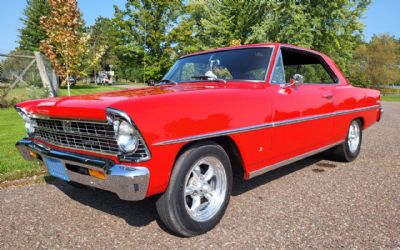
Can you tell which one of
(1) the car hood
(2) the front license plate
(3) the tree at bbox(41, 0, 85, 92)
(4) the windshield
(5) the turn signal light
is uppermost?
(3) the tree at bbox(41, 0, 85, 92)

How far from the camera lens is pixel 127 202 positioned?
11.2 ft

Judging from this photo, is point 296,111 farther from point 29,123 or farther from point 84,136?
point 29,123

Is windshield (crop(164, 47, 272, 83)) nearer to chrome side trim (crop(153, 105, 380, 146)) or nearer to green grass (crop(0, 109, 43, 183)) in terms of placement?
chrome side trim (crop(153, 105, 380, 146))

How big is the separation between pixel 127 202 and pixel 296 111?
2.05m

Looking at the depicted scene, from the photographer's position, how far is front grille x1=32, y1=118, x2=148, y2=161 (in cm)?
230

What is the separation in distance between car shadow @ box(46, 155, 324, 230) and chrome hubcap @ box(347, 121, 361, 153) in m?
1.41

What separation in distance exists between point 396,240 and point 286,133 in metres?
1.36

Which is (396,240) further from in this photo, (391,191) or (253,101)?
(253,101)

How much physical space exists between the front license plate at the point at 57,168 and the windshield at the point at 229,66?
68.0 inches

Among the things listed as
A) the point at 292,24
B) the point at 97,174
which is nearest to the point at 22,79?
the point at 97,174

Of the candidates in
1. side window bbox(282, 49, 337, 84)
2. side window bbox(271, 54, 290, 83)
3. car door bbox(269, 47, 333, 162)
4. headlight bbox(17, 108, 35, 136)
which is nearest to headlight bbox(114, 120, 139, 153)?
headlight bbox(17, 108, 35, 136)

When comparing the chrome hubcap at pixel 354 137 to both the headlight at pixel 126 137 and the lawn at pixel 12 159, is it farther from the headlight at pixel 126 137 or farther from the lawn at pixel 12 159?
the lawn at pixel 12 159

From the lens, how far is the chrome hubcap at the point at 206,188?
275 cm

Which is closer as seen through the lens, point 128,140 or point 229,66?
point 128,140
